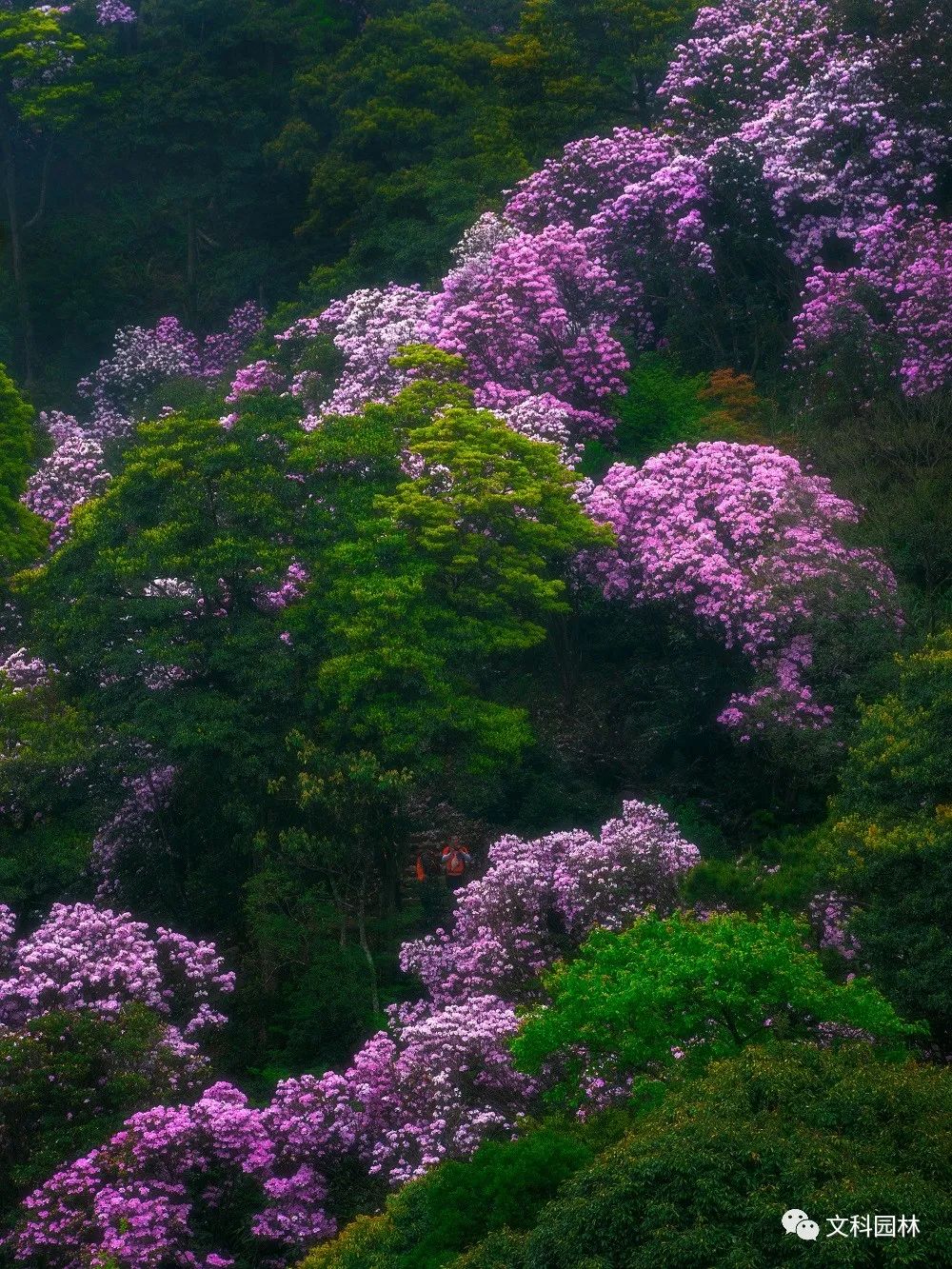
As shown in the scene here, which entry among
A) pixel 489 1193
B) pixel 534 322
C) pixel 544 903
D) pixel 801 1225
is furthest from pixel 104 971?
pixel 534 322

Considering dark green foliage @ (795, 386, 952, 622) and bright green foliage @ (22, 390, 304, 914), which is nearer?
bright green foliage @ (22, 390, 304, 914)

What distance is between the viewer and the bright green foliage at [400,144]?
4041cm

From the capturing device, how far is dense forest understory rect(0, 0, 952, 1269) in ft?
45.2

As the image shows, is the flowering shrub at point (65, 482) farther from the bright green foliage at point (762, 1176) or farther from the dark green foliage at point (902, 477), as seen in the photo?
the bright green foliage at point (762, 1176)

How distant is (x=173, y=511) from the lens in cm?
2414

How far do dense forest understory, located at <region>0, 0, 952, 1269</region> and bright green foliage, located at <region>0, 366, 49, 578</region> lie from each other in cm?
14

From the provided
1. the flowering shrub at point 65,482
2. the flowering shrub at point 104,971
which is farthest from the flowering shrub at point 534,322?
the flowering shrub at point 104,971

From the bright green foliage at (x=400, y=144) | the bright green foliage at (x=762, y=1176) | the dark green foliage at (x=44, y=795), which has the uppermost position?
the bright green foliage at (x=400, y=144)

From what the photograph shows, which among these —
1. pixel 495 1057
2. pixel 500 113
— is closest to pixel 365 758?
pixel 495 1057

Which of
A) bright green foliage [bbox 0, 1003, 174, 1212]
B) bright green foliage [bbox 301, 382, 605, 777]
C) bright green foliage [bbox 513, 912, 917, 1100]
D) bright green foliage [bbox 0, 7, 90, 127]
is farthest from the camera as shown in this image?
bright green foliage [bbox 0, 7, 90, 127]

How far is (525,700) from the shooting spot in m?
28.4

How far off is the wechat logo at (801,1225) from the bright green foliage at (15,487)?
23.0m

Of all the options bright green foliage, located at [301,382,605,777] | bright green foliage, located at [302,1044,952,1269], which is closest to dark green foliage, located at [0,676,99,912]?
bright green foliage, located at [301,382,605,777]

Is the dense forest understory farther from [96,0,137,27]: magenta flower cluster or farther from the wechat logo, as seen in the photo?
[96,0,137,27]: magenta flower cluster
